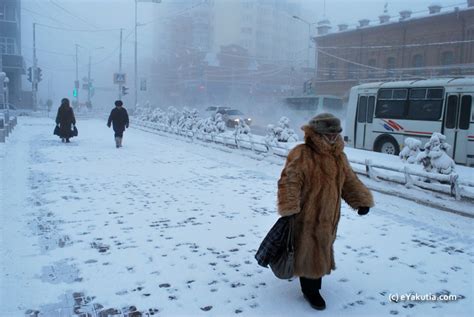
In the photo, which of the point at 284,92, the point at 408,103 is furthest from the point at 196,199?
the point at 284,92

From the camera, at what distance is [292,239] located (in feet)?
12.3

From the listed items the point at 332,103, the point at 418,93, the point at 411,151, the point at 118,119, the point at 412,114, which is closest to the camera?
the point at 411,151

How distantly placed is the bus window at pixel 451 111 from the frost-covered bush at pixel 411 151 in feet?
14.7

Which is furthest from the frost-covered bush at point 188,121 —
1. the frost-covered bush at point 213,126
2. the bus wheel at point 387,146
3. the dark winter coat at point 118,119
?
the bus wheel at point 387,146

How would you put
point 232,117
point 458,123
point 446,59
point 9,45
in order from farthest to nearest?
point 9,45, point 446,59, point 232,117, point 458,123

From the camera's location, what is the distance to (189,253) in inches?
204

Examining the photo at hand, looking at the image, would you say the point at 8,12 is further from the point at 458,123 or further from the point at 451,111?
the point at 458,123

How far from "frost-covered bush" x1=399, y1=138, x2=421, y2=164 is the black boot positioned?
6.76 meters

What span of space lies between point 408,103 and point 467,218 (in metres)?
9.16

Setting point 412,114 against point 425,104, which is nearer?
point 425,104

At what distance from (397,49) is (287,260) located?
42.6 metres

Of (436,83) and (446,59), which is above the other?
(446,59)

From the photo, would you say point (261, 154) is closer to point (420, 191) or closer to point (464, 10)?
point (420, 191)

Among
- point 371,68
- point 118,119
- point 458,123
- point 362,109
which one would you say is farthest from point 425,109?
point 371,68
